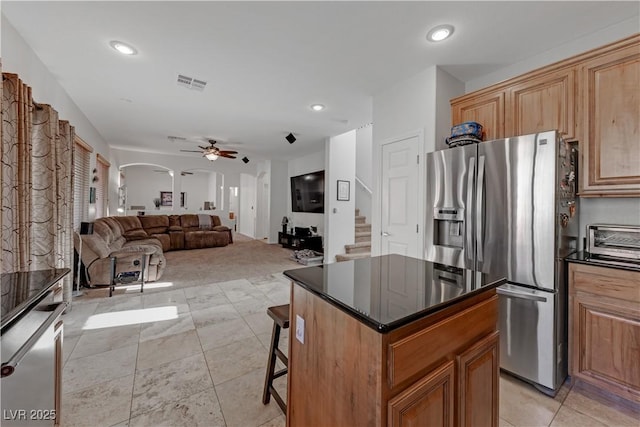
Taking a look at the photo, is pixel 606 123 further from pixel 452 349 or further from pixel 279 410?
pixel 279 410

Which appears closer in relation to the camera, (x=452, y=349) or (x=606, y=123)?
(x=452, y=349)

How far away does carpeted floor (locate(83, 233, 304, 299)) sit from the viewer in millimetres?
4216

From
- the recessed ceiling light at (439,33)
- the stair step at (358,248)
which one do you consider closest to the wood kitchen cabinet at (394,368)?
the recessed ceiling light at (439,33)

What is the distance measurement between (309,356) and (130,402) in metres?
1.40

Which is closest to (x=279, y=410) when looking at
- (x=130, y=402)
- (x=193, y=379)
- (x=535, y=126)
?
(x=193, y=379)

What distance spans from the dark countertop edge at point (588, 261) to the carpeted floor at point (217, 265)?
4102 mm

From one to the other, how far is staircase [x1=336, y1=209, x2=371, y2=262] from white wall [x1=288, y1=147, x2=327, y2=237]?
3.44ft

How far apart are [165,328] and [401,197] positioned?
2876mm

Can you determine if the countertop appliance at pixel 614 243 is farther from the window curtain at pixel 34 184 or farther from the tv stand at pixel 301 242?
the tv stand at pixel 301 242

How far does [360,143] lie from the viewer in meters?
7.04

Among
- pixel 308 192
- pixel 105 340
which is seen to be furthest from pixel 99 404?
pixel 308 192

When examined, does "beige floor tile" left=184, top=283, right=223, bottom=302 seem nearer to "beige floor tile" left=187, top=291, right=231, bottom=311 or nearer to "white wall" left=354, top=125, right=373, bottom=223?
"beige floor tile" left=187, top=291, right=231, bottom=311

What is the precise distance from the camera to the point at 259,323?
9.42 ft

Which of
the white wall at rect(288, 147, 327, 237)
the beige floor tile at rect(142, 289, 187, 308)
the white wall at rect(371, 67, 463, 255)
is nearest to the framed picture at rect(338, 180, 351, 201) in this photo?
the white wall at rect(288, 147, 327, 237)
